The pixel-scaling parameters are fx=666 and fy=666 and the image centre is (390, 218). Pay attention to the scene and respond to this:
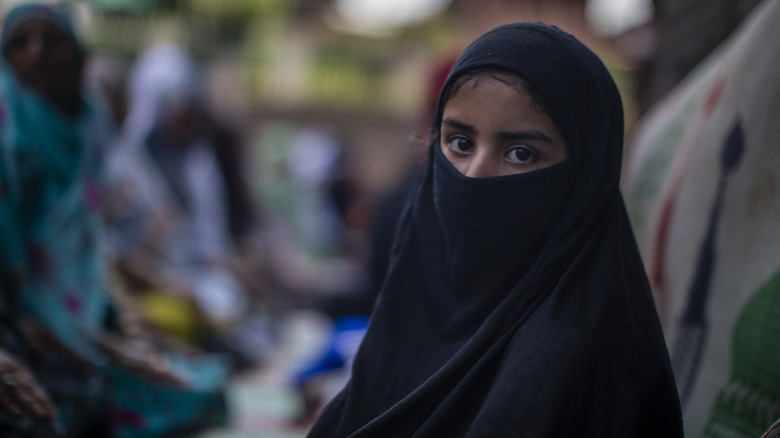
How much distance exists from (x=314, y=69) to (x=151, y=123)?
7374 mm

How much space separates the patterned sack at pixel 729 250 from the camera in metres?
1.45

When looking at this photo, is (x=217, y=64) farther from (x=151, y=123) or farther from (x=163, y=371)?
(x=163, y=371)

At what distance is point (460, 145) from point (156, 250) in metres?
3.24

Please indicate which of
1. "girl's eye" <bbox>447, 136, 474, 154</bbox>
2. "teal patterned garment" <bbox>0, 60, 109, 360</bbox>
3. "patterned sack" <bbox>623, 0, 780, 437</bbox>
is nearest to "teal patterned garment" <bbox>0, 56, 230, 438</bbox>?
"teal patterned garment" <bbox>0, 60, 109, 360</bbox>

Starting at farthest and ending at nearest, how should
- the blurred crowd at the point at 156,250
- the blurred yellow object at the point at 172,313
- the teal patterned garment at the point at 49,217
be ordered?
1. the blurred yellow object at the point at 172,313
2. the teal patterned garment at the point at 49,217
3. the blurred crowd at the point at 156,250

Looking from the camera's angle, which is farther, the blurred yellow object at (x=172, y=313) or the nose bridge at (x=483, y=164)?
the blurred yellow object at (x=172, y=313)

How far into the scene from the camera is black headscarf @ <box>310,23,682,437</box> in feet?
3.53

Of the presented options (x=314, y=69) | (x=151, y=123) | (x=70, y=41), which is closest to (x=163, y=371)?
(x=70, y=41)

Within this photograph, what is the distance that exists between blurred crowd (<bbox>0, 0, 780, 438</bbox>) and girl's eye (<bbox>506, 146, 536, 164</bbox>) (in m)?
0.63

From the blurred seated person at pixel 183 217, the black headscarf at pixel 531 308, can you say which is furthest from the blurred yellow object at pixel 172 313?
the black headscarf at pixel 531 308

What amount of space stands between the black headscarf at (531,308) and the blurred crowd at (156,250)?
1.53 ft

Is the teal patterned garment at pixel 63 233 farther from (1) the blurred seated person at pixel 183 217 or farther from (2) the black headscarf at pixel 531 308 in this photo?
(2) the black headscarf at pixel 531 308

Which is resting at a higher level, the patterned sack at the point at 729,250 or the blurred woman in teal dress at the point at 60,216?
the blurred woman in teal dress at the point at 60,216

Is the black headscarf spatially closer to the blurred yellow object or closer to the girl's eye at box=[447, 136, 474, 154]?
the girl's eye at box=[447, 136, 474, 154]
